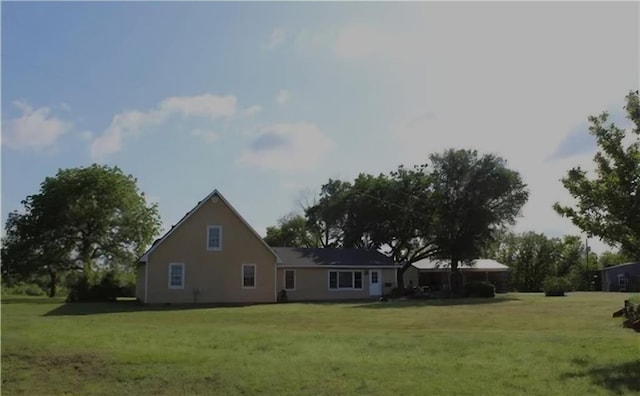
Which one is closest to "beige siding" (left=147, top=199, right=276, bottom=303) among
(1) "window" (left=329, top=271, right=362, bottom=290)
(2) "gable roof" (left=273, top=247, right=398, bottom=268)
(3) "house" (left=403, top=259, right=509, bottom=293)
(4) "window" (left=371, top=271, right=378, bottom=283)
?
(2) "gable roof" (left=273, top=247, right=398, bottom=268)

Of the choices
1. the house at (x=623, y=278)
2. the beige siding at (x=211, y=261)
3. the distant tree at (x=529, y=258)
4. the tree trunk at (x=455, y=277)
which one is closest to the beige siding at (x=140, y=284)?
the beige siding at (x=211, y=261)

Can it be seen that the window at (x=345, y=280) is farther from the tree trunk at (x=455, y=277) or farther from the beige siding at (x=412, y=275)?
the beige siding at (x=412, y=275)

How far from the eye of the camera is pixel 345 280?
42.7 m

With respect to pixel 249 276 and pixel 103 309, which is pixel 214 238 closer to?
pixel 249 276

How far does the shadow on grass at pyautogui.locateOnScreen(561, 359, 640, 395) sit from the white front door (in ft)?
104

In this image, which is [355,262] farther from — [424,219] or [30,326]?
[30,326]

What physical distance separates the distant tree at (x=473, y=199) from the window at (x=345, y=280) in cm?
903

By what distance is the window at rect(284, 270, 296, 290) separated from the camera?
40.8 metres

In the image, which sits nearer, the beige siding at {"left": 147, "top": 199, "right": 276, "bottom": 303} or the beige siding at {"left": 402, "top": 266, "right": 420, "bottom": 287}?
the beige siding at {"left": 147, "top": 199, "right": 276, "bottom": 303}

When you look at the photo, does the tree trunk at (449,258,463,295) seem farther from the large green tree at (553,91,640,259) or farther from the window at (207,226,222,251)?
the large green tree at (553,91,640,259)

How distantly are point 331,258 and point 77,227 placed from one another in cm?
2373

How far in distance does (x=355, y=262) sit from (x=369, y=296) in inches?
98.3

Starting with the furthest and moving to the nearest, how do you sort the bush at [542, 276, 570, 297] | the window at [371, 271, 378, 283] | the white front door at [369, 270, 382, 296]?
the bush at [542, 276, 570, 297] → the window at [371, 271, 378, 283] → the white front door at [369, 270, 382, 296]

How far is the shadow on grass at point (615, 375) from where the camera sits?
32.8ft
